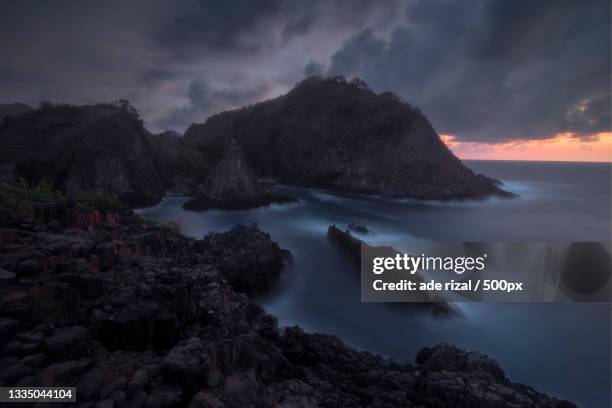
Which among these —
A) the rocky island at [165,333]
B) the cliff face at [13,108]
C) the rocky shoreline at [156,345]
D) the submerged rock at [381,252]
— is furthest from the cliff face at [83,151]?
the cliff face at [13,108]

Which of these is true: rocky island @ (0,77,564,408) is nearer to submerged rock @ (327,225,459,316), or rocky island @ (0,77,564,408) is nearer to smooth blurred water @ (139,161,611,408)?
submerged rock @ (327,225,459,316)

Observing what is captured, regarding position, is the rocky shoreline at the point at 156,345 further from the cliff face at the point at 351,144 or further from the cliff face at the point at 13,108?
the cliff face at the point at 13,108

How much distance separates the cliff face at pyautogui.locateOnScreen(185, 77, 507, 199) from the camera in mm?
45719

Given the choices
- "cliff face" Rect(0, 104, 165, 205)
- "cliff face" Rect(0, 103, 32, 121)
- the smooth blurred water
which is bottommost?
the smooth blurred water

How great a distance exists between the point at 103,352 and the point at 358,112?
6142 cm

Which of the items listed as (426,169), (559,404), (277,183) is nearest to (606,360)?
(559,404)

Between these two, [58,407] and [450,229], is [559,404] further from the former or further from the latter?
[450,229]

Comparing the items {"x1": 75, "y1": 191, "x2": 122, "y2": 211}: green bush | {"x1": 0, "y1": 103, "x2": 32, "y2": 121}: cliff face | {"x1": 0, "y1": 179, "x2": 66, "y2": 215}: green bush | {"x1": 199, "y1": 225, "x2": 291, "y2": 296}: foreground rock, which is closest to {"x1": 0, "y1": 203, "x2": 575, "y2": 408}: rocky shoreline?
{"x1": 0, "y1": 179, "x2": 66, "y2": 215}: green bush

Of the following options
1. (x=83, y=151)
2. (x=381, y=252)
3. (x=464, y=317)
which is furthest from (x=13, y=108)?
(x=464, y=317)

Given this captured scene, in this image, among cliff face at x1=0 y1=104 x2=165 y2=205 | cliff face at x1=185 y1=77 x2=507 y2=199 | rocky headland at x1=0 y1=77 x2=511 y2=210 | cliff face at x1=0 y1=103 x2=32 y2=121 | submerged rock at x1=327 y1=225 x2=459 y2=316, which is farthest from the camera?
cliff face at x1=0 y1=103 x2=32 y2=121

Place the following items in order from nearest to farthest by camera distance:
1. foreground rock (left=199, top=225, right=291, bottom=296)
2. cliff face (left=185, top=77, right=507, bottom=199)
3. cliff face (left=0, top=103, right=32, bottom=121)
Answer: foreground rock (left=199, top=225, right=291, bottom=296)
cliff face (left=185, top=77, right=507, bottom=199)
cliff face (left=0, top=103, right=32, bottom=121)

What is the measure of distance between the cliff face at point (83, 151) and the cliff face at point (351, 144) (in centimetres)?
1916

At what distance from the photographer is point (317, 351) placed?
862 centimetres

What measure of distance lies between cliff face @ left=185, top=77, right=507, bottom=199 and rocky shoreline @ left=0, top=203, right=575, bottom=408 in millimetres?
38831
